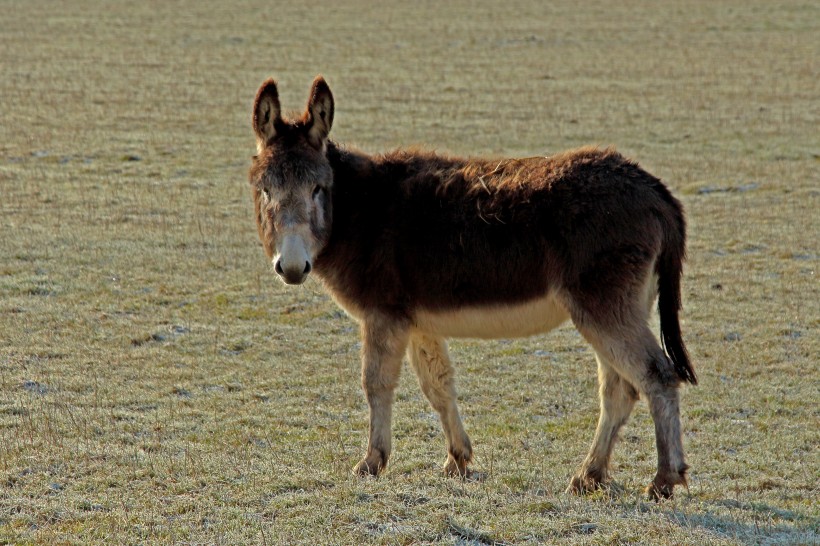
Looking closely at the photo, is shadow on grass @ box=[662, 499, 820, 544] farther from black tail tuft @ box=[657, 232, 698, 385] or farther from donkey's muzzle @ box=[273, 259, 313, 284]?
donkey's muzzle @ box=[273, 259, 313, 284]

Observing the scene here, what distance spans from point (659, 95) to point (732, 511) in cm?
2246

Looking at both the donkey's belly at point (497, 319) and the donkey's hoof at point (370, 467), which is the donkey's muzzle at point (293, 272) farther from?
the donkey's hoof at point (370, 467)

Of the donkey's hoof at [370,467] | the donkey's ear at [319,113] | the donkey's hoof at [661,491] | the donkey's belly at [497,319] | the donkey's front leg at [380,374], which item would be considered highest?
the donkey's ear at [319,113]

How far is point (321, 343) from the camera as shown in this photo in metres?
11.4

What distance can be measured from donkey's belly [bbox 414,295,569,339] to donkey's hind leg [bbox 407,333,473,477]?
374 millimetres

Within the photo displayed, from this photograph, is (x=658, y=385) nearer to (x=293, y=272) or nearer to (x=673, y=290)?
(x=673, y=290)

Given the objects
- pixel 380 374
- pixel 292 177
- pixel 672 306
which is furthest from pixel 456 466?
pixel 292 177

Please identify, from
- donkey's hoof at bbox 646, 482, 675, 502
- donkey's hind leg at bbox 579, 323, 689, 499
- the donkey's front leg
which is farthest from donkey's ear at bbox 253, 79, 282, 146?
donkey's hoof at bbox 646, 482, 675, 502

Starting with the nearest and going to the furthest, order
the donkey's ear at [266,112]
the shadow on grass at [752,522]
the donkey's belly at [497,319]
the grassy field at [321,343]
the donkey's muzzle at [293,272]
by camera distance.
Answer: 1. the shadow on grass at [752,522]
2. the grassy field at [321,343]
3. the donkey's muzzle at [293,272]
4. the donkey's belly at [497,319]
5. the donkey's ear at [266,112]

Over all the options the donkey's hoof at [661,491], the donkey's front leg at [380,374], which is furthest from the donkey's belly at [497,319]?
the donkey's hoof at [661,491]

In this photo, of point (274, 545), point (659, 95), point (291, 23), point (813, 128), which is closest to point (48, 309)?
point (274, 545)

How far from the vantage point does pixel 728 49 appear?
36.2 meters

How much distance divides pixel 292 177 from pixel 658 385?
9.39 ft

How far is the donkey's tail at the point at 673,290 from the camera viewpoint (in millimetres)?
7066
